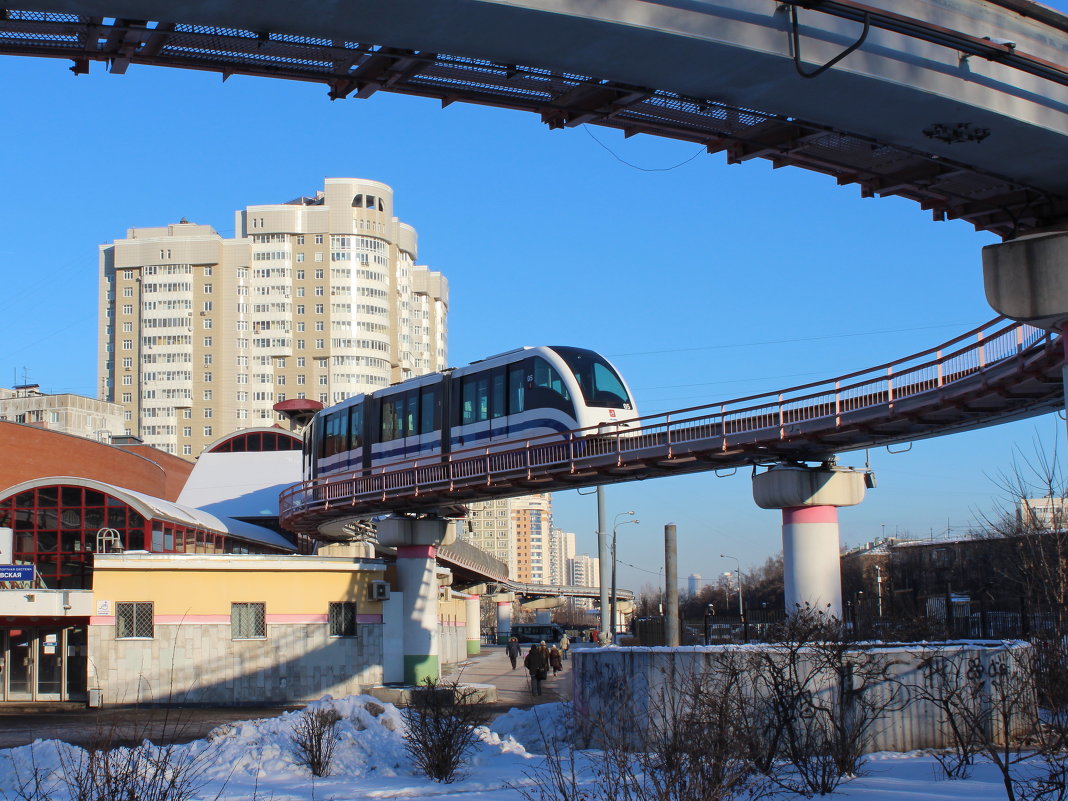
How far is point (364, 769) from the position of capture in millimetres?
16594

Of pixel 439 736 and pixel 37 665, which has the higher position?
pixel 439 736

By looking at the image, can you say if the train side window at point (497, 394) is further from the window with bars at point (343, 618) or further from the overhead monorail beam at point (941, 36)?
the overhead monorail beam at point (941, 36)

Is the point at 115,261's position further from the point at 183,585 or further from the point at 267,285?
the point at 183,585

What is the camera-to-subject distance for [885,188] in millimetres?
12211

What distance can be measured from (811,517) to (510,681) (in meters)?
17.4

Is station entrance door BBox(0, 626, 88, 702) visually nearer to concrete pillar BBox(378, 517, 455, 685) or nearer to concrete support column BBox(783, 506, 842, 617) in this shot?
concrete pillar BBox(378, 517, 455, 685)

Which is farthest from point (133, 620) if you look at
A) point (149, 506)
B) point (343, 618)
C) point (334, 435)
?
point (334, 435)

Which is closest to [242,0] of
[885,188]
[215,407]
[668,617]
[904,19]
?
[904,19]

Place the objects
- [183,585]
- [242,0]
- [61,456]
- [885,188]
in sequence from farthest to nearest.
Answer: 1. [61,456]
2. [183,585]
3. [885,188]
4. [242,0]

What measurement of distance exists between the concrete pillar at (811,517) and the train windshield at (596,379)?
4.69 metres

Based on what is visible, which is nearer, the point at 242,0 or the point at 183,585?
the point at 242,0

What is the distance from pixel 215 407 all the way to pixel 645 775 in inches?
5707

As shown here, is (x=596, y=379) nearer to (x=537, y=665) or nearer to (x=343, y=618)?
(x=537, y=665)

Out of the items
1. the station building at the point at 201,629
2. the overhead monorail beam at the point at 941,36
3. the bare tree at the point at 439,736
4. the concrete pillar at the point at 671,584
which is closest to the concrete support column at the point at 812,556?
the concrete pillar at the point at 671,584
